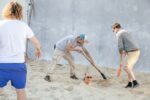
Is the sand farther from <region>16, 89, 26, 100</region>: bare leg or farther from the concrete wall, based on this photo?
<region>16, 89, 26, 100</region>: bare leg

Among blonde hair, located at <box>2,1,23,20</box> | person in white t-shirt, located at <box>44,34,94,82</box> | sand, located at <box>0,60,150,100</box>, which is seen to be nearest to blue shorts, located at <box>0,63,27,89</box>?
blonde hair, located at <box>2,1,23,20</box>

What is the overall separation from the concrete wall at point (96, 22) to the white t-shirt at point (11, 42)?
655 centimetres

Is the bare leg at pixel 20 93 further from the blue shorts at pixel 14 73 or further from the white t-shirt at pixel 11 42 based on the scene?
the white t-shirt at pixel 11 42

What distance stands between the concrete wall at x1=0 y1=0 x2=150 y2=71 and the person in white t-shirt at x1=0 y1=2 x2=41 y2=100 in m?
6.48

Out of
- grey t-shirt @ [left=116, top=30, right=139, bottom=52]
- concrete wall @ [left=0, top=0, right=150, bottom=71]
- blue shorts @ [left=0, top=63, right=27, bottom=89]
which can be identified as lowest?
blue shorts @ [left=0, top=63, right=27, bottom=89]

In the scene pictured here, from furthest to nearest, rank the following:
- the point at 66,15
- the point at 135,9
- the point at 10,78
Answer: the point at 66,15 < the point at 135,9 < the point at 10,78

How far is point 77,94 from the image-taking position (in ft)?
28.0

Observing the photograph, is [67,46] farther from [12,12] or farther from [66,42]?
[12,12]

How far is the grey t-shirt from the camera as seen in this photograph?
9.87m

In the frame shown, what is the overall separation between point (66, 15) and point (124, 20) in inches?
65.0

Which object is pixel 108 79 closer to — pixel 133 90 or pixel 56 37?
pixel 133 90

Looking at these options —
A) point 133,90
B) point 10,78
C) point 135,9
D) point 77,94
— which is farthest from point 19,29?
point 135,9

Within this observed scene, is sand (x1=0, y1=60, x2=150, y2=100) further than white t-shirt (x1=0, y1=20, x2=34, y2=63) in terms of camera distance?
Yes

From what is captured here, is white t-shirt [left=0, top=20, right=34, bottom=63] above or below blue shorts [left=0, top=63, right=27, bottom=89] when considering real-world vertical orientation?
above
